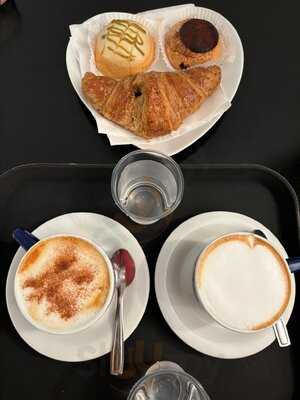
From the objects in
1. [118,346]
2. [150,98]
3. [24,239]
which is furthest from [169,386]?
[150,98]

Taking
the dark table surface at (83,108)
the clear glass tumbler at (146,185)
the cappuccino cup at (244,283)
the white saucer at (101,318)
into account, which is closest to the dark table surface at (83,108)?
the dark table surface at (83,108)

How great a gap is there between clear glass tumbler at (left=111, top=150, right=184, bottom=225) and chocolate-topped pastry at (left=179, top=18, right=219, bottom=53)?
14.1 inches

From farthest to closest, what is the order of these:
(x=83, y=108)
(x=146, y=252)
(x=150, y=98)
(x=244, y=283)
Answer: (x=83, y=108), (x=150, y=98), (x=146, y=252), (x=244, y=283)

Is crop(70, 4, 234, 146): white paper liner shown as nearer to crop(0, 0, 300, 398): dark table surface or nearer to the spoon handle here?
crop(0, 0, 300, 398): dark table surface

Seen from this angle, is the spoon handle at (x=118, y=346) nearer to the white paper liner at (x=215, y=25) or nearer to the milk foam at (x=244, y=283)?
the milk foam at (x=244, y=283)

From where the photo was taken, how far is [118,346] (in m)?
0.78

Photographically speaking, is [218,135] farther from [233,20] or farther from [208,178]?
[233,20]

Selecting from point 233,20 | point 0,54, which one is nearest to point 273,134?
point 233,20

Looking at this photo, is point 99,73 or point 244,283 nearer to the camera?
point 244,283

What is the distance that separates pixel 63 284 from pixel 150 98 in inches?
20.0

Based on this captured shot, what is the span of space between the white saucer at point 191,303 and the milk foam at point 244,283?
70mm

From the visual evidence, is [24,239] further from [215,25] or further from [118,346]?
[215,25]

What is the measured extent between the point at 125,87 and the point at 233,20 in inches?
17.6

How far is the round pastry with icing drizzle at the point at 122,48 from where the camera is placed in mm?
1090
